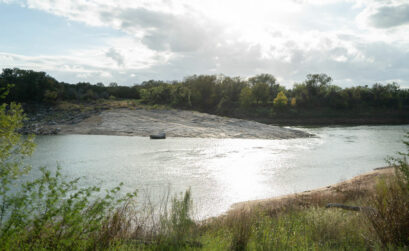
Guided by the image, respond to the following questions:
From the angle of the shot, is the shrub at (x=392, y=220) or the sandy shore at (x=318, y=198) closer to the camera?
the shrub at (x=392, y=220)

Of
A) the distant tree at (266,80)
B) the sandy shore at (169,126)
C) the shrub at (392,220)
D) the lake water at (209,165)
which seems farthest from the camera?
the distant tree at (266,80)

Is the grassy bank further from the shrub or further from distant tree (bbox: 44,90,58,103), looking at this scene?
distant tree (bbox: 44,90,58,103)

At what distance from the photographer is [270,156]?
31.9 meters

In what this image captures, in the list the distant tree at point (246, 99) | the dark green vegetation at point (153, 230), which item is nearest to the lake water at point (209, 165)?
Result: the dark green vegetation at point (153, 230)

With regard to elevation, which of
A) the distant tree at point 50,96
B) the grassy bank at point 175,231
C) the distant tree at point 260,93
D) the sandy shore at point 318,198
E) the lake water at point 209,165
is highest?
the distant tree at point 260,93

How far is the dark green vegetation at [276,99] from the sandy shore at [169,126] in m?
20.3

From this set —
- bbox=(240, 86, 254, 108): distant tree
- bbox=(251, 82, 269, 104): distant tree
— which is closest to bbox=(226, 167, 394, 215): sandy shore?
bbox=(240, 86, 254, 108): distant tree

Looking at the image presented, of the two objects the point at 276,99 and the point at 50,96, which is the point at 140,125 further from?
the point at 276,99

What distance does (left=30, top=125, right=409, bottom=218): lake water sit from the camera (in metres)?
18.6

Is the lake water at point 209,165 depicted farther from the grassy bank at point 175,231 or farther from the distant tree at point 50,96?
the distant tree at point 50,96

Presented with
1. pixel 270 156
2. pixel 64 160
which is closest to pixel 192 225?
pixel 64 160

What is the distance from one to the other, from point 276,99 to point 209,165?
73515mm

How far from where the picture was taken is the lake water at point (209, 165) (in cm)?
1856

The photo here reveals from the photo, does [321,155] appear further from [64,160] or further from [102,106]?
[102,106]
